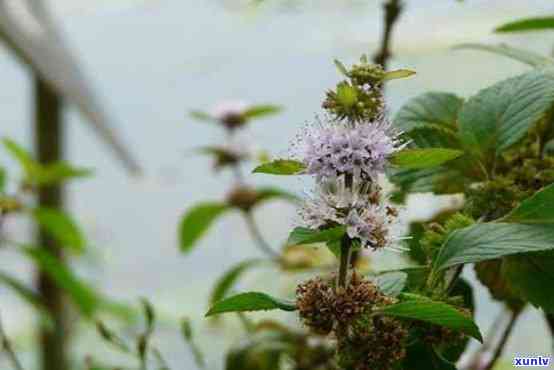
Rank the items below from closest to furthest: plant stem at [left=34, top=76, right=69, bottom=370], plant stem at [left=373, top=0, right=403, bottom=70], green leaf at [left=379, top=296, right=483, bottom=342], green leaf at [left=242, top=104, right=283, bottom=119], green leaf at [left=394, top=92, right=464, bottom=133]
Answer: green leaf at [left=379, top=296, right=483, bottom=342] → green leaf at [left=394, top=92, right=464, bottom=133] → plant stem at [left=373, top=0, right=403, bottom=70] → green leaf at [left=242, top=104, right=283, bottom=119] → plant stem at [left=34, top=76, right=69, bottom=370]

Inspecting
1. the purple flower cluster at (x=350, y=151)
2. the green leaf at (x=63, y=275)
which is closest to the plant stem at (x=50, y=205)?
the green leaf at (x=63, y=275)

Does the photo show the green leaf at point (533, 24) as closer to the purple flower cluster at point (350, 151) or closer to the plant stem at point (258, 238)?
the purple flower cluster at point (350, 151)

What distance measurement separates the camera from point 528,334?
129cm

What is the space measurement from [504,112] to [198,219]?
49 centimetres

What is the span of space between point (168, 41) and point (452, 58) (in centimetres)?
103

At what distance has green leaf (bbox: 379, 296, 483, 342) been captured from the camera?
0.99ft

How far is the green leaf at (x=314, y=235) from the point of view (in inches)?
12.1

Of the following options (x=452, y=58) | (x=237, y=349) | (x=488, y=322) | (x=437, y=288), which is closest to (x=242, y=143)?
(x=237, y=349)

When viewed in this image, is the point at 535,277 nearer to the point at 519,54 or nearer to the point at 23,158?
the point at 519,54

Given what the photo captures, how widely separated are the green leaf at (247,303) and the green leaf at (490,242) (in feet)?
0.17

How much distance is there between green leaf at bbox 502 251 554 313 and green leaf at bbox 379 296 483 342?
69mm

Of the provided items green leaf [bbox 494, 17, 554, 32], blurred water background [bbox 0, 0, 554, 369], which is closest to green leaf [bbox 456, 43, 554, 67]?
green leaf [bbox 494, 17, 554, 32]

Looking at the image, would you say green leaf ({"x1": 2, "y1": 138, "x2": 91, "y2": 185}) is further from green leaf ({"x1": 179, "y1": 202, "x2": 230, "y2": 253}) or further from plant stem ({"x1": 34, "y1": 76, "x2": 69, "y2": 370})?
plant stem ({"x1": 34, "y1": 76, "x2": 69, "y2": 370})

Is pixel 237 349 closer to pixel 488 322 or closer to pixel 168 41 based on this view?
pixel 488 322
